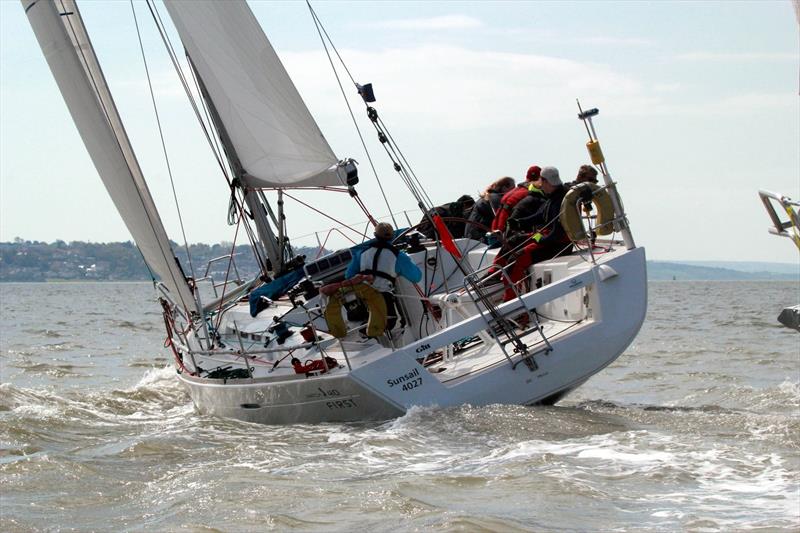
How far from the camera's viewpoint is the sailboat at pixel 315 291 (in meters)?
8.84

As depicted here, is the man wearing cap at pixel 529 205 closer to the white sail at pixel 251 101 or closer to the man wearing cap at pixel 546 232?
the man wearing cap at pixel 546 232

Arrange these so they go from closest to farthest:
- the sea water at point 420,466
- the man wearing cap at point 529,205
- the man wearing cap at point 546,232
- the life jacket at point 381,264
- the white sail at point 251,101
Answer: the sea water at point 420,466
the life jacket at point 381,264
the man wearing cap at point 546,232
the man wearing cap at point 529,205
the white sail at point 251,101

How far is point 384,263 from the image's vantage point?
363 inches

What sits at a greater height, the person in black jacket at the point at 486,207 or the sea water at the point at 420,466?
the person in black jacket at the point at 486,207

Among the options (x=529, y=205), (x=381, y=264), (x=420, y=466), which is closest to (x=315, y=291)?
(x=381, y=264)

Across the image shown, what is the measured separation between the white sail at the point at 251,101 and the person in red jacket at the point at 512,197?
1688mm

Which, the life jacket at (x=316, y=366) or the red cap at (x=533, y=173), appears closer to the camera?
the life jacket at (x=316, y=366)

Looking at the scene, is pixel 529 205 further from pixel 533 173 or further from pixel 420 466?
pixel 420 466

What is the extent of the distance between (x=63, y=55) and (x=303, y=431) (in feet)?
14.0

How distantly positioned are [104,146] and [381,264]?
2936mm

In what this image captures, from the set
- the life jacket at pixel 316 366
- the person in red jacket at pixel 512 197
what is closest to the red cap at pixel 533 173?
the person in red jacket at pixel 512 197

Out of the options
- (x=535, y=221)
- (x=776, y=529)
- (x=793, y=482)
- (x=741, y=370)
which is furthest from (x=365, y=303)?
(x=741, y=370)

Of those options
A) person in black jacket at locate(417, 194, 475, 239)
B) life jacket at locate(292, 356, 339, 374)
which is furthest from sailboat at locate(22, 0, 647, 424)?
person in black jacket at locate(417, 194, 475, 239)

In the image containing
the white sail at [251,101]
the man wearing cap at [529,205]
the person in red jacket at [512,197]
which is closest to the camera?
the man wearing cap at [529,205]
